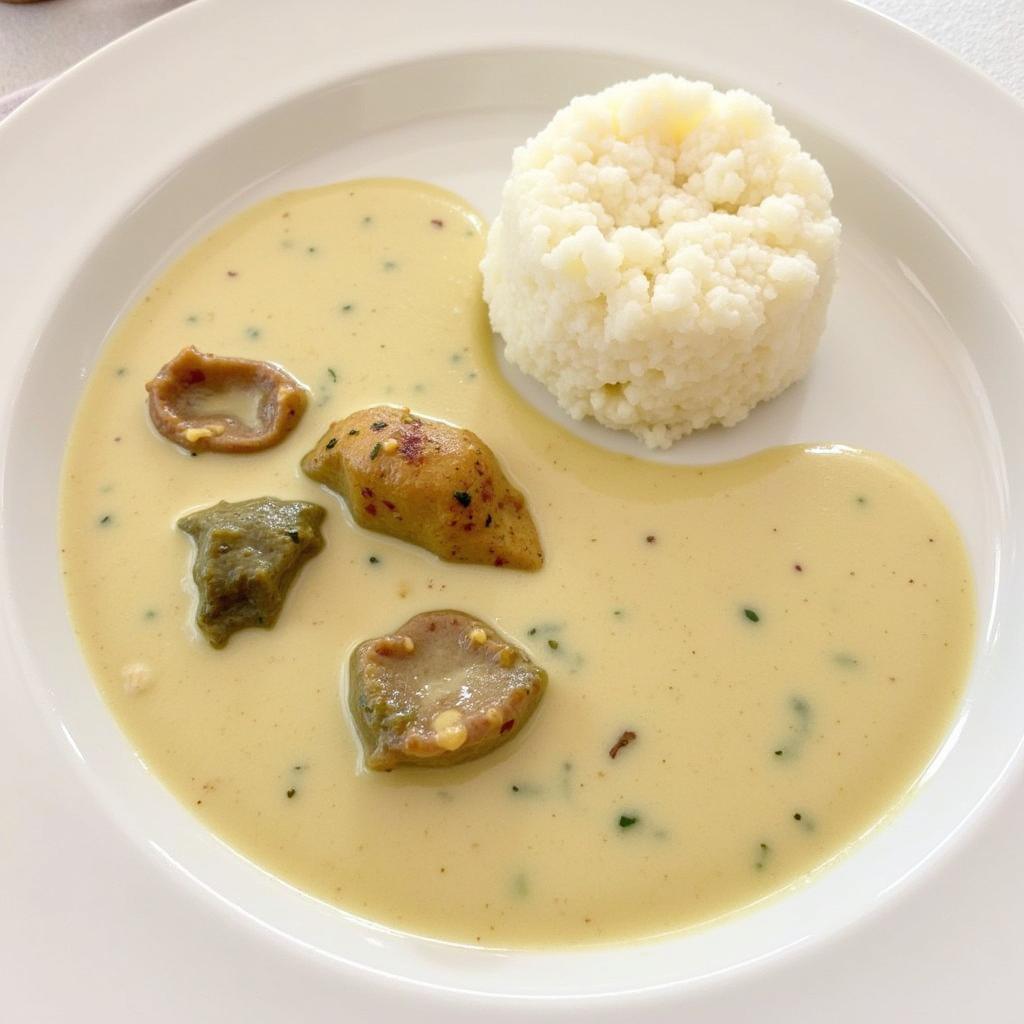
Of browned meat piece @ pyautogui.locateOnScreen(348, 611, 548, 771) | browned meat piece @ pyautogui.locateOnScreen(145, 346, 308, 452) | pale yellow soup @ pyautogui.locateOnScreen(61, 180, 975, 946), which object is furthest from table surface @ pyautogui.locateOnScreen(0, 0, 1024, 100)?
browned meat piece @ pyautogui.locateOnScreen(348, 611, 548, 771)

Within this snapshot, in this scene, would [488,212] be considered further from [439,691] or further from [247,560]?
[439,691]

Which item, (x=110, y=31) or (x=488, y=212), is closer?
(x=488, y=212)

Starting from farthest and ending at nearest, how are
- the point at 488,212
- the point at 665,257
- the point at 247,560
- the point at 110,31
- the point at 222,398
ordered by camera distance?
the point at 110,31
the point at 488,212
the point at 222,398
the point at 665,257
the point at 247,560

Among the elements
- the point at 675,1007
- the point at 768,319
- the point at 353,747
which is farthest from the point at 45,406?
the point at 675,1007

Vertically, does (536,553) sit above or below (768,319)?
below

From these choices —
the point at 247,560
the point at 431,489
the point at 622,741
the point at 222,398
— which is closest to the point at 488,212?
the point at 222,398

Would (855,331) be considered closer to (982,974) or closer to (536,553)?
(536,553)
